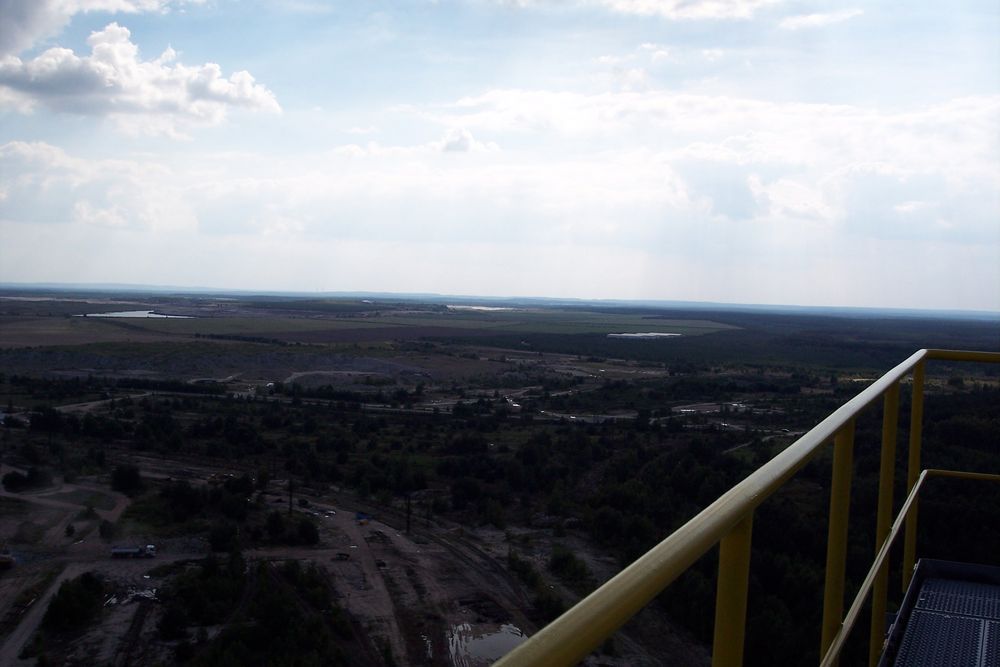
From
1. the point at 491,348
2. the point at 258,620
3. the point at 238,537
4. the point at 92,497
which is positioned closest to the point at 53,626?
the point at 258,620

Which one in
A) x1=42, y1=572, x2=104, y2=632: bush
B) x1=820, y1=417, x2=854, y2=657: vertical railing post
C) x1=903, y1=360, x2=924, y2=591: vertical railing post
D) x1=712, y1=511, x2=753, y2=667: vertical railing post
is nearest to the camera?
x1=712, y1=511, x2=753, y2=667: vertical railing post

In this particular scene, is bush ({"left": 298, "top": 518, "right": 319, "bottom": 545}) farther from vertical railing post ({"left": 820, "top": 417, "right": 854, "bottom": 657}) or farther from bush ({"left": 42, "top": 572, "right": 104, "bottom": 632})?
vertical railing post ({"left": 820, "top": 417, "right": 854, "bottom": 657})

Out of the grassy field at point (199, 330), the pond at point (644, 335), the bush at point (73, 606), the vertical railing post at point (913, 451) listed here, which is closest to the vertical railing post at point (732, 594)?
the vertical railing post at point (913, 451)

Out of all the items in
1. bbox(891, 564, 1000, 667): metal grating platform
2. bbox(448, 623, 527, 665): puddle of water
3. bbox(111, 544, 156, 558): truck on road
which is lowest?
bbox(111, 544, 156, 558): truck on road

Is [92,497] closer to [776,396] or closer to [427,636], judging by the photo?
[427,636]

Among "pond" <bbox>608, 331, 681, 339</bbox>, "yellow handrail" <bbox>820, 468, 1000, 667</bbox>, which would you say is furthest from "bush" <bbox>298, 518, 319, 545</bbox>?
"pond" <bbox>608, 331, 681, 339</bbox>

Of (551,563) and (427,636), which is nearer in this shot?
(427,636)

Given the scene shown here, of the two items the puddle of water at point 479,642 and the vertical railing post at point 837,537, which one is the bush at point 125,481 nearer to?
the puddle of water at point 479,642
